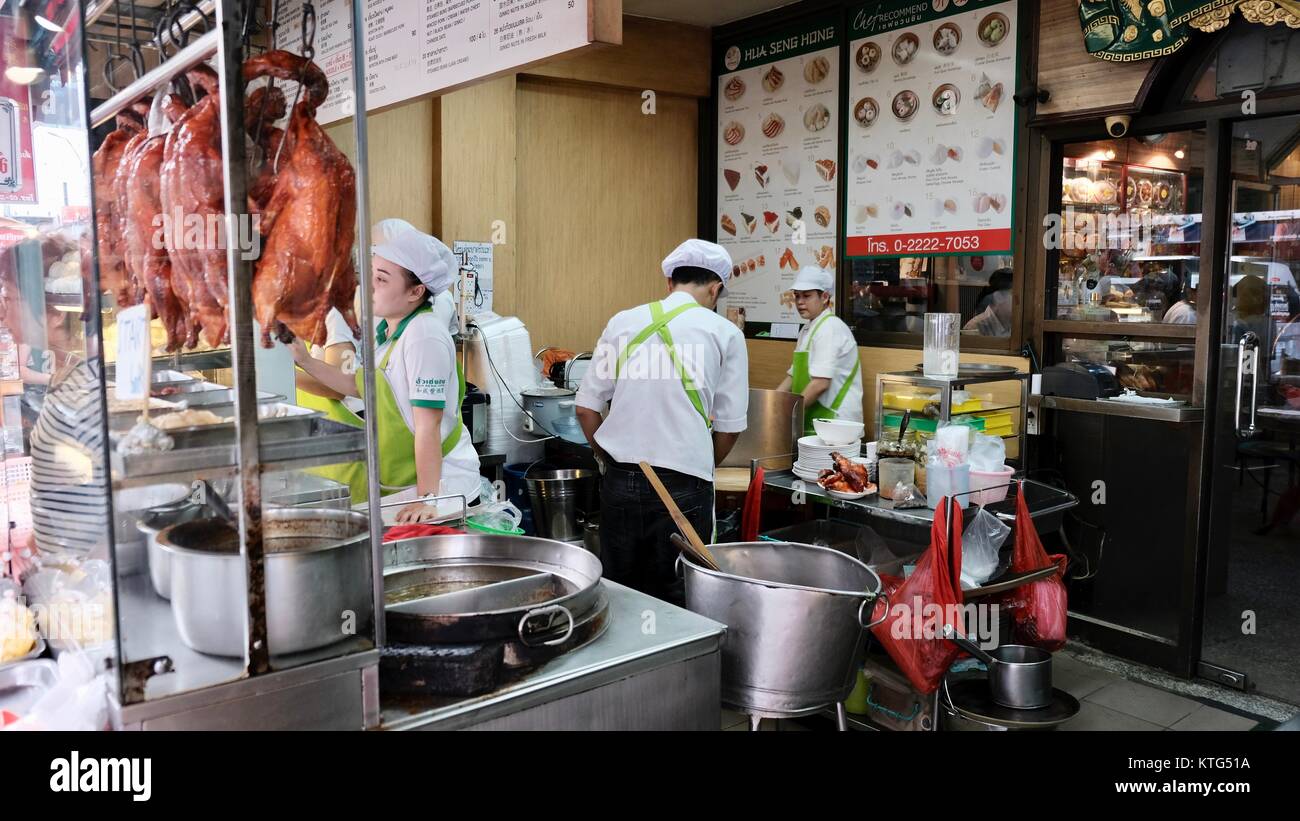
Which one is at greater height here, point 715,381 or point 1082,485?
point 715,381

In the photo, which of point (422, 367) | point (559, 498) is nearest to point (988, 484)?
point (422, 367)

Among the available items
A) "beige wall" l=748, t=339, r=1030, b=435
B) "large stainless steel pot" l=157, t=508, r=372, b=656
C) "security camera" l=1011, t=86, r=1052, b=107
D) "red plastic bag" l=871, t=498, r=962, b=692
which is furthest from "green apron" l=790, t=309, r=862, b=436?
"large stainless steel pot" l=157, t=508, r=372, b=656

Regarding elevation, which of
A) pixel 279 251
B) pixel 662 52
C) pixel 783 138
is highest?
pixel 662 52

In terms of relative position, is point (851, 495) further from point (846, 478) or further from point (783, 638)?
point (783, 638)

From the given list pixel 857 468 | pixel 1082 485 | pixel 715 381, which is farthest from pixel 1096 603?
pixel 715 381

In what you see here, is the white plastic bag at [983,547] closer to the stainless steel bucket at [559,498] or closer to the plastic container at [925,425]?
the plastic container at [925,425]

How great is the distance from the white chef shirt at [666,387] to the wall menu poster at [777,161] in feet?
9.86

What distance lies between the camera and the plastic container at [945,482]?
3586 mm

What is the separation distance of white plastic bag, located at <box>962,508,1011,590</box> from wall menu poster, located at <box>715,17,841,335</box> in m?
3.24
